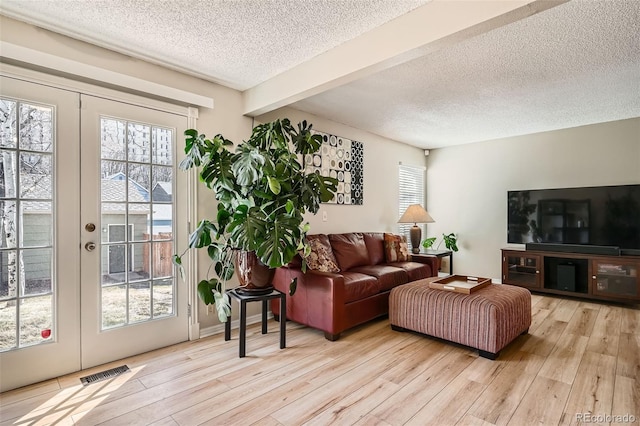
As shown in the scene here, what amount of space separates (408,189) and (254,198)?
3.60m

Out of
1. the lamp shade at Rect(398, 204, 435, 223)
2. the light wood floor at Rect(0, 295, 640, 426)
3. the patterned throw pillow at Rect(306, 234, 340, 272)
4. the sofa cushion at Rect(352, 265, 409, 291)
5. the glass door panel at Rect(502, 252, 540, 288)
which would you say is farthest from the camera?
the lamp shade at Rect(398, 204, 435, 223)

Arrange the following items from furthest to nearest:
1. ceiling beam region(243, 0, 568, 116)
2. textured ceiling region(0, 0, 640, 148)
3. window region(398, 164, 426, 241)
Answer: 1. window region(398, 164, 426, 241)
2. textured ceiling region(0, 0, 640, 148)
3. ceiling beam region(243, 0, 568, 116)

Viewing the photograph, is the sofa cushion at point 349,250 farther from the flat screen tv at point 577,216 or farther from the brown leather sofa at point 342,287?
the flat screen tv at point 577,216

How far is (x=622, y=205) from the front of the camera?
13.2 feet

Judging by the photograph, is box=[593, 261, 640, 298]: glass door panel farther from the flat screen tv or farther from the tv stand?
the flat screen tv

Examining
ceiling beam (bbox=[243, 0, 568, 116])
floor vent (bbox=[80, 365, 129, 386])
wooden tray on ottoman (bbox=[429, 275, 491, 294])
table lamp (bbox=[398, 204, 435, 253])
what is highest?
ceiling beam (bbox=[243, 0, 568, 116])

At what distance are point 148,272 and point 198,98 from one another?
1.55m

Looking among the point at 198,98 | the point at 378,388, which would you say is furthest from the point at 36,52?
the point at 378,388

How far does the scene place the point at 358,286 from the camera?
313 centimetres

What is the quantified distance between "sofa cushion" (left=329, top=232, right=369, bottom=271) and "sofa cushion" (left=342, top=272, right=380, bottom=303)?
325 mm

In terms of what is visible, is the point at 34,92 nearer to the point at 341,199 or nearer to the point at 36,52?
the point at 36,52

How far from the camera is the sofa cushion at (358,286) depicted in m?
3.03

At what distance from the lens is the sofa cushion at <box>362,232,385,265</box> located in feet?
13.8

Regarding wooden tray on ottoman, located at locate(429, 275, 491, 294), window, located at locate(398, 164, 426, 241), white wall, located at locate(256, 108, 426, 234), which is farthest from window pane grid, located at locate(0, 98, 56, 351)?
window, located at locate(398, 164, 426, 241)
